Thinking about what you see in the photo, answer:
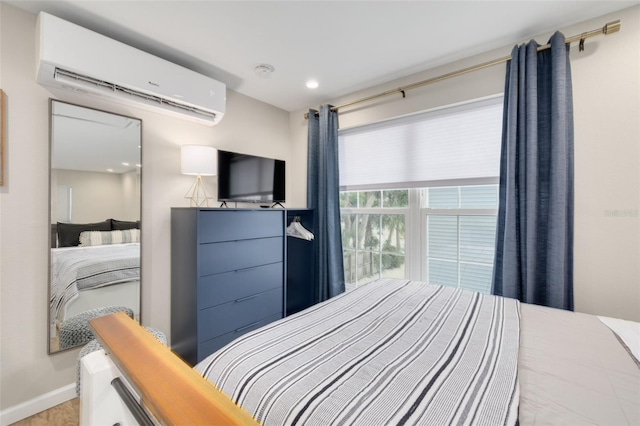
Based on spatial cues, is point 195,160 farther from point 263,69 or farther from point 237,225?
point 263,69

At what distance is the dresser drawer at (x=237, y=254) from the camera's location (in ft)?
6.67

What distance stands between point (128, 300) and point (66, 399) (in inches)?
26.1

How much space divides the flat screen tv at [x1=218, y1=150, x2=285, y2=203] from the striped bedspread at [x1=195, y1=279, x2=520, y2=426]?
164cm

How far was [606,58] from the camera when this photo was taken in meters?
1.65

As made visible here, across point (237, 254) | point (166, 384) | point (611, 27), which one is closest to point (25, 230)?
point (237, 254)

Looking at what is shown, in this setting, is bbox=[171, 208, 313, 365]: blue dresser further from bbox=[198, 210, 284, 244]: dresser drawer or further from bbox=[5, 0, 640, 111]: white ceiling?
bbox=[5, 0, 640, 111]: white ceiling

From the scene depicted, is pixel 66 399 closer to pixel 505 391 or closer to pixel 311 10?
pixel 505 391

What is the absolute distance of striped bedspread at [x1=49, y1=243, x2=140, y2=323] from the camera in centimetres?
172

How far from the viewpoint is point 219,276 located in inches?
83.1

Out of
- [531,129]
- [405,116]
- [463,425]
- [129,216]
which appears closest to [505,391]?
[463,425]

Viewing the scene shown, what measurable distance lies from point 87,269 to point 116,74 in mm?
1349

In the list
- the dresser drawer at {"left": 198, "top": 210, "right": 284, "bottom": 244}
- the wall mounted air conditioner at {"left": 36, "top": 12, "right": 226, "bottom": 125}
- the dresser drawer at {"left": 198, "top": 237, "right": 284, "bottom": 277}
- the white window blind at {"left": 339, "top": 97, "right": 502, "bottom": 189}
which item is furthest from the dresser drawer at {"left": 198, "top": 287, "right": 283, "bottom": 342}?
the wall mounted air conditioner at {"left": 36, "top": 12, "right": 226, "bottom": 125}

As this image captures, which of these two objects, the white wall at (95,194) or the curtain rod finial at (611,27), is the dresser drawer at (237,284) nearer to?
the white wall at (95,194)

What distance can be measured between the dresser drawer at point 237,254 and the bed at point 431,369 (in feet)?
3.41
